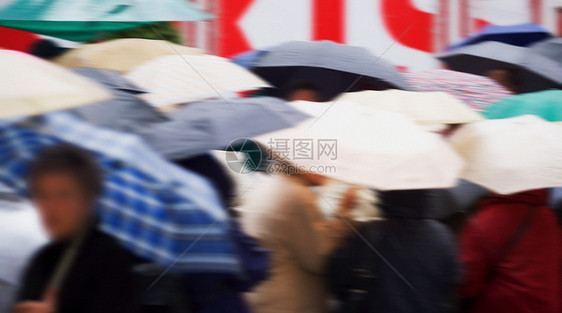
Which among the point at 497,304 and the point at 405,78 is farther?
the point at 405,78

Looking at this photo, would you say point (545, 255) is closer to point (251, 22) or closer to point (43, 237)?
point (43, 237)

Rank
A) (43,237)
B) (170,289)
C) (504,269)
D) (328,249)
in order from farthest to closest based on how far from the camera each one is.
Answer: (504,269) → (328,249) → (170,289) → (43,237)

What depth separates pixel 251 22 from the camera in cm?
578

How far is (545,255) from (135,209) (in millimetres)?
1645

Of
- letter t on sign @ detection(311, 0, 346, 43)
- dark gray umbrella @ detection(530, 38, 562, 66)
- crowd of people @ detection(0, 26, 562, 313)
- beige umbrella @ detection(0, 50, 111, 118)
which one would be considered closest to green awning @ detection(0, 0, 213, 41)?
crowd of people @ detection(0, 26, 562, 313)

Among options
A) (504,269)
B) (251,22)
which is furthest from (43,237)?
(251,22)

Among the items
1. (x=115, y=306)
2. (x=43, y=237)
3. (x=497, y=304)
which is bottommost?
(x=497, y=304)

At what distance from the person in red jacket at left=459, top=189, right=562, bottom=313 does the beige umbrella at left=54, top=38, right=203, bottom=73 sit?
1449 mm

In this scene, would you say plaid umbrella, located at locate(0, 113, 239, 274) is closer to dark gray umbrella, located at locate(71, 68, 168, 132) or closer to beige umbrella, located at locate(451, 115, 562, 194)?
dark gray umbrella, located at locate(71, 68, 168, 132)

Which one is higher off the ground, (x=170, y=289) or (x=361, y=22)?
(x=361, y=22)

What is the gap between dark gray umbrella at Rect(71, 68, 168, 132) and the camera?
2.81m

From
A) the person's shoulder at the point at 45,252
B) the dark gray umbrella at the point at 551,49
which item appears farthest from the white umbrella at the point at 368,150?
the dark gray umbrella at the point at 551,49

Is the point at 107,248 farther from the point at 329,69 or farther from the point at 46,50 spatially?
the point at 329,69

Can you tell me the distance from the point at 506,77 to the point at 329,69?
156cm
